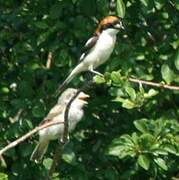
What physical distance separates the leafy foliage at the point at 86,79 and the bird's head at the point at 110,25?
0.22 feet

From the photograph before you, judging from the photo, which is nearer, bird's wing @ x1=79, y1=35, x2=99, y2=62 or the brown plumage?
the brown plumage

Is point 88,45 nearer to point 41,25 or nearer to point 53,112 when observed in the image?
point 41,25

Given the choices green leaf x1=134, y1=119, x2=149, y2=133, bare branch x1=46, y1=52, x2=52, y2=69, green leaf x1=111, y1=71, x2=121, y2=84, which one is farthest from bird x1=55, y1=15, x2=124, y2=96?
green leaf x1=111, y1=71, x2=121, y2=84

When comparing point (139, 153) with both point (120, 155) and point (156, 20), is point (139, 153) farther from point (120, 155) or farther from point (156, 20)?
point (156, 20)

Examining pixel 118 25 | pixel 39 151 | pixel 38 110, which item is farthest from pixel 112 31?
pixel 39 151

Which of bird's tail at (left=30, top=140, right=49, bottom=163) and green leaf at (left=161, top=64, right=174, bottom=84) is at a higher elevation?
green leaf at (left=161, top=64, right=174, bottom=84)

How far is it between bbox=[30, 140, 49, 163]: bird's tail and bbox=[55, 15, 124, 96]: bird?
0.39m

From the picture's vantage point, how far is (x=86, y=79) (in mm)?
6578

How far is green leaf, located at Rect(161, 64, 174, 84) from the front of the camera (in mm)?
6037

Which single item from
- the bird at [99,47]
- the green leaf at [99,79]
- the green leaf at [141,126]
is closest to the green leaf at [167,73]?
the green leaf at [141,126]

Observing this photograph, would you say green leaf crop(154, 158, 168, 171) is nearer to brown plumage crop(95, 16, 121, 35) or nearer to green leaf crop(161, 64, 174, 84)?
green leaf crop(161, 64, 174, 84)

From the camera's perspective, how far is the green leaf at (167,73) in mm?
6037

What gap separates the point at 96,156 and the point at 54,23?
3.57 ft

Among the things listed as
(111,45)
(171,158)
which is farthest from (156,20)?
(171,158)
